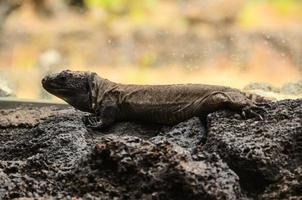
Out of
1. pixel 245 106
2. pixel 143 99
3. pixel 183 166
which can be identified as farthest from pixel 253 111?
pixel 143 99

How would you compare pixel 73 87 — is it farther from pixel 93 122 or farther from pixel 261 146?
pixel 261 146

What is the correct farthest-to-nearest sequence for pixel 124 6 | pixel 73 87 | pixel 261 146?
1. pixel 124 6
2. pixel 73 87
3. pixel 261 146

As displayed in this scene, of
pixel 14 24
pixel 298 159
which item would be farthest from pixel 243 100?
pixel 14 24

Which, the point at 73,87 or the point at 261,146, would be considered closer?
the point at 261,146

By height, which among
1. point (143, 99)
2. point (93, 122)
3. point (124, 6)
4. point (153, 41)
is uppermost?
point (124, 6)

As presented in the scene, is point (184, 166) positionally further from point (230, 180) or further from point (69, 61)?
point (69, 61)

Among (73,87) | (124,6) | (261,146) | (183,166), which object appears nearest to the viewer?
(183,166)
